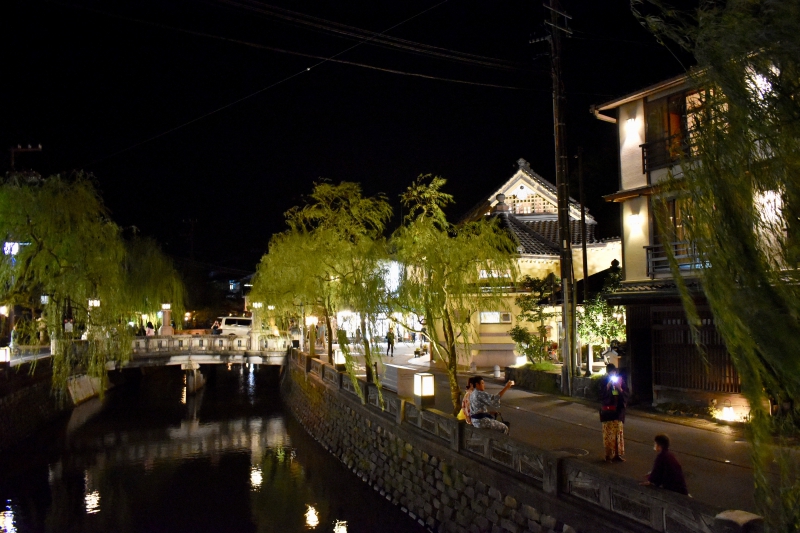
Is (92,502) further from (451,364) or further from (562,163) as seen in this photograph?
(562,163)

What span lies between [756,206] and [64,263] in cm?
1926

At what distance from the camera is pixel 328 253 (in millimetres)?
22719

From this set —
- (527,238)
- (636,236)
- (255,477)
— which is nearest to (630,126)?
(636,236)

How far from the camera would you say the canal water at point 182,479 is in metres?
15.5

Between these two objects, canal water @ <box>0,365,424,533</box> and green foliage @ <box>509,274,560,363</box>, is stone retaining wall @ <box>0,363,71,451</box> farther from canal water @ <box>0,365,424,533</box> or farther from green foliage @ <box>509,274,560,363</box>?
green foliage @ <box>509,274,560,363</box>

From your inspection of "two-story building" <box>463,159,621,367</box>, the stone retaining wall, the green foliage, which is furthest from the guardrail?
the stone retaining wall

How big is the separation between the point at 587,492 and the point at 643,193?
448 inches

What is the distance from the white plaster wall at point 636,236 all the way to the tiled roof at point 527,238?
8.84 meters

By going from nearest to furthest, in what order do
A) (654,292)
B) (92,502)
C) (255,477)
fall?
(654,292)
(92,502)
(255,477)

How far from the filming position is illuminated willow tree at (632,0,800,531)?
4.90 meters

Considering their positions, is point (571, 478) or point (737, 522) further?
point (571, 478)

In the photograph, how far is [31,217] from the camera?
→ 18.5 meters

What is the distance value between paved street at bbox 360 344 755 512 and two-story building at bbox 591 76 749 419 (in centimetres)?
115

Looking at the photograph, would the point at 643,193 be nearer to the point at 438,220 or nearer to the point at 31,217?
the point at 438,220
